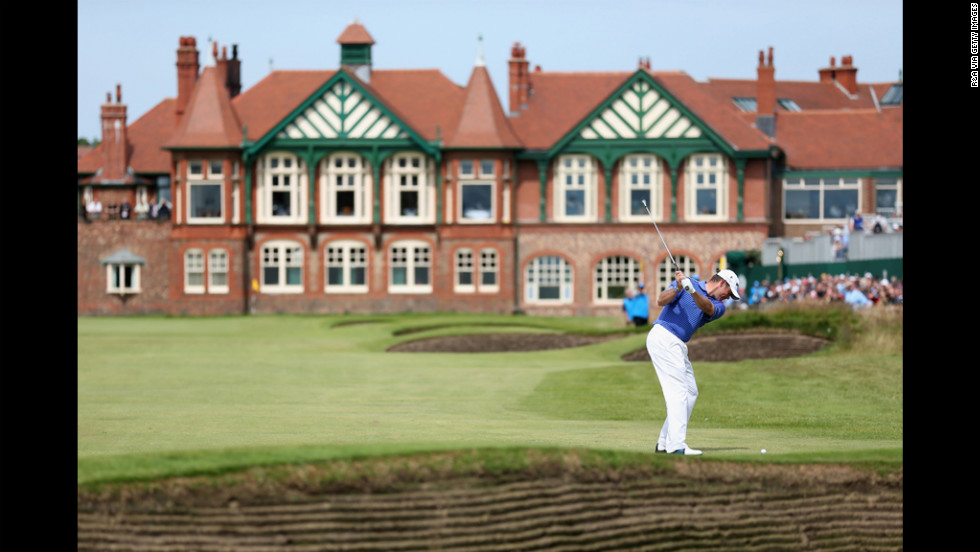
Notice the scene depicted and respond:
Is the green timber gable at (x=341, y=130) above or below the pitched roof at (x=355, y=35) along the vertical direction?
below

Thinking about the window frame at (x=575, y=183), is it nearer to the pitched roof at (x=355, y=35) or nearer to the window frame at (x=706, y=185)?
the window frame at (x=706, y=185)

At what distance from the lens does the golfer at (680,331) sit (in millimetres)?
13766

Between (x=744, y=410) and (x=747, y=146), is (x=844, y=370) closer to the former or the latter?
(x=744, y=410)

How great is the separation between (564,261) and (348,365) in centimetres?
2689

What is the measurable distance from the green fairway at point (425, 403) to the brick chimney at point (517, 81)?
20.9 m

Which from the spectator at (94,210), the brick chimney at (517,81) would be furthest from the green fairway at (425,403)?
the brick chimney at (517,81)

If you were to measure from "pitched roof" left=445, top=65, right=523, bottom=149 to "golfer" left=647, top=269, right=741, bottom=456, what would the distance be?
43.2m

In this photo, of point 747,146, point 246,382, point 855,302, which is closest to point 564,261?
point 747,146

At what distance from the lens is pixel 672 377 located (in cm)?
1391

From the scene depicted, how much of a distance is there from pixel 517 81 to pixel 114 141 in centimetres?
1760

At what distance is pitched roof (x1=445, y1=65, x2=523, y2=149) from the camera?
57.3m

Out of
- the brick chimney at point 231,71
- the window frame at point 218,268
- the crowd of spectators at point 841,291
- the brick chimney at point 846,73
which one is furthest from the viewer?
the brick chimney at point 846,73

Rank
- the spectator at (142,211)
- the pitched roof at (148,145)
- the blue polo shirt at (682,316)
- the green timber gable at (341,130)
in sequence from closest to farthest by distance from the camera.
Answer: the blue polo shirt at (682,316)
the green timber gable at (341,130)
the spectator at (142,211)
the pitched roof at (148,145)

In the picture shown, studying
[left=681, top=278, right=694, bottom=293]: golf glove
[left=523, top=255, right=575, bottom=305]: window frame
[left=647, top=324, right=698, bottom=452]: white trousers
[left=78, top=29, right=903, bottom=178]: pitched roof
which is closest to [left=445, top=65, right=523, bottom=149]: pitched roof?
[left=78, top=29, right=903, bottom=178]: pitched roof
